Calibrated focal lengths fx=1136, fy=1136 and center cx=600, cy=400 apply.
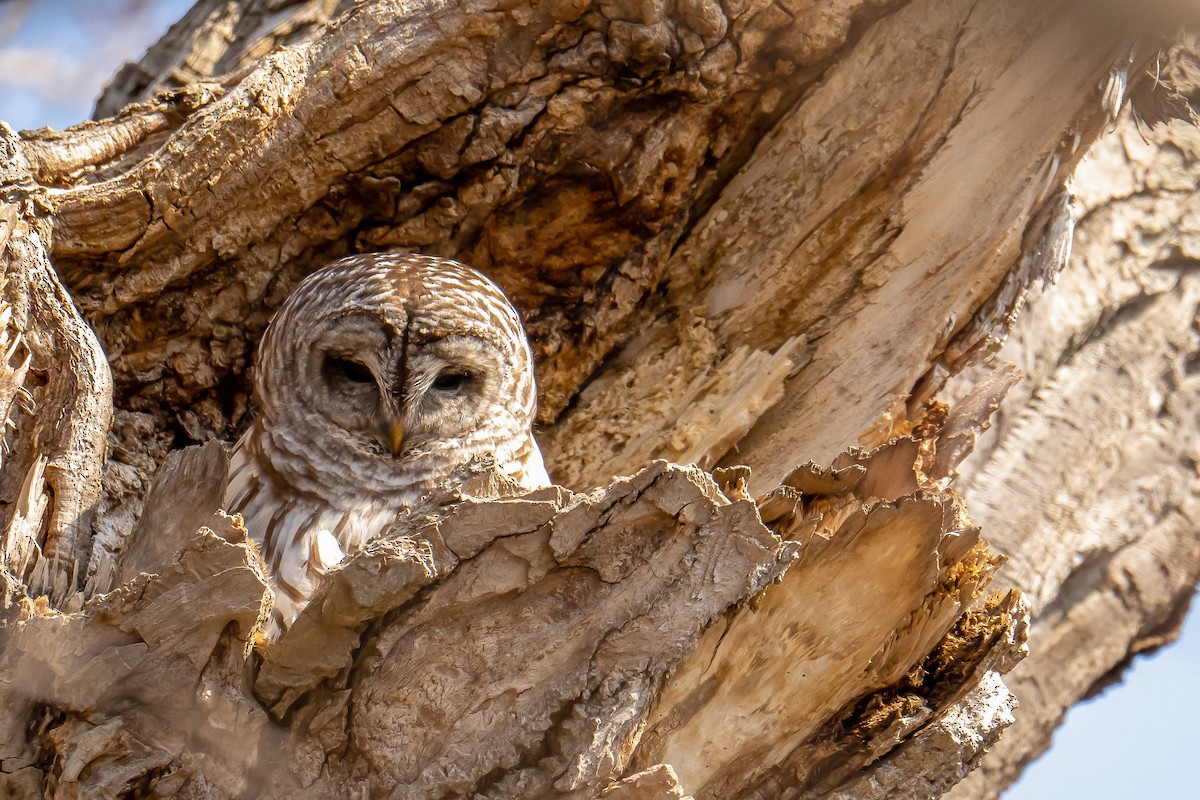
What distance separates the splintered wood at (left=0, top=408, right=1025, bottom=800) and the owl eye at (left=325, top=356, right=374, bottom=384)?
89cm

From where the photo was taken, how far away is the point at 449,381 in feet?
11.0

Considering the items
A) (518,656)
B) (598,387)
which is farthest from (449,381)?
(518,656)

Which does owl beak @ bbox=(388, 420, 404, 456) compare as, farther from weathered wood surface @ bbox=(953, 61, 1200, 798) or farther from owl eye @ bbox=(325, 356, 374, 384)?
weathered wood surface @ bbox=(953, 61, 1200, 798)

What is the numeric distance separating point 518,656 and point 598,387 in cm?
173

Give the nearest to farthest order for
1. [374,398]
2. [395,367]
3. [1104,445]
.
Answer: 1. [395,367]
2. [374,398]
3. [1104,445]

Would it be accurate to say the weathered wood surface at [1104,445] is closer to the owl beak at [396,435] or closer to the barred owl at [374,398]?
the barred owl at [374,398]

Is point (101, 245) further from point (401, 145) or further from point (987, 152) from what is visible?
point (987, 152)

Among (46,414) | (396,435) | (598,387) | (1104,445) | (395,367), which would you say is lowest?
(46,414)

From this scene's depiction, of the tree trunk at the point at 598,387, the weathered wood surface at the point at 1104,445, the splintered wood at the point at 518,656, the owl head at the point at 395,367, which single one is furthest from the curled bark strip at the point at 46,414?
the weathered wood surface at the point at 1104,445

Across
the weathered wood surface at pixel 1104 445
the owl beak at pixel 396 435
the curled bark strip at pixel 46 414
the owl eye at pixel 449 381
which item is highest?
the weathered wood surface at pixel 1104 445

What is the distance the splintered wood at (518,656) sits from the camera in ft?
Result: 6.48

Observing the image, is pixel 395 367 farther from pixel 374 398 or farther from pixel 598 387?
pixel 598 387

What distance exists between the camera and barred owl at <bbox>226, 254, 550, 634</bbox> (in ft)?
10.4

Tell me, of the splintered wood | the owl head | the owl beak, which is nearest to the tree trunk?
the splintered wood
